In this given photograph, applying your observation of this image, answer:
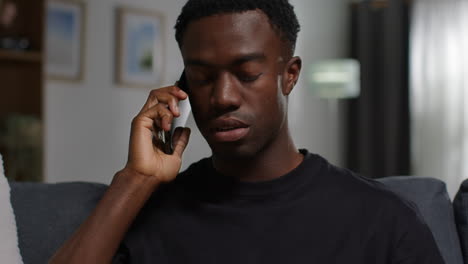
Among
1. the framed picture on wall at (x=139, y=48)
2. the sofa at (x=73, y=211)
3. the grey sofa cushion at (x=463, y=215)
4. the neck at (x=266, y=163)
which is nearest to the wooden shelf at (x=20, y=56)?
the framed picture on wall at (x=139, y=48)

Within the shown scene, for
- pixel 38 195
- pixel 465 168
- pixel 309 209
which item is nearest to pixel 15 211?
pixel 38 195

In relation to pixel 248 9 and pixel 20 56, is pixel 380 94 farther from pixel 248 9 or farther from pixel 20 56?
pixel 248 9

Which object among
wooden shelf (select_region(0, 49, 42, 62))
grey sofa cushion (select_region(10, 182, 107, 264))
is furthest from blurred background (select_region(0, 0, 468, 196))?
grey sofa cushion (select_region(10, 182, 107, 264))

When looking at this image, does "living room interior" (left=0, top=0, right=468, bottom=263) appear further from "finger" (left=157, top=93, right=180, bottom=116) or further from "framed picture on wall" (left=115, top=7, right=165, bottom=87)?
"finger" (left=157, top=93, right=180, bottom=116)

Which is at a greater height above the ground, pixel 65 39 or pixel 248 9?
pixel 65 39

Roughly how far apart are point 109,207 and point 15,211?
0.29 m

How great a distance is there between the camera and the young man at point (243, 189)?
1185 millimetres

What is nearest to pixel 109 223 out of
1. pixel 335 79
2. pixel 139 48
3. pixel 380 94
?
pixel 139 48

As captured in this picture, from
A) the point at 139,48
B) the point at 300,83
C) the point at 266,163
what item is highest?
the point at 139,48

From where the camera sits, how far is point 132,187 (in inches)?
49.3

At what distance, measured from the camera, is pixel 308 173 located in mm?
1293

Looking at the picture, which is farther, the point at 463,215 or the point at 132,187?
the point at 463,215

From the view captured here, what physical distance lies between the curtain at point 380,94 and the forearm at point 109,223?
422 centimetres

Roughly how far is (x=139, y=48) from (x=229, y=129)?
3127 millimetres
